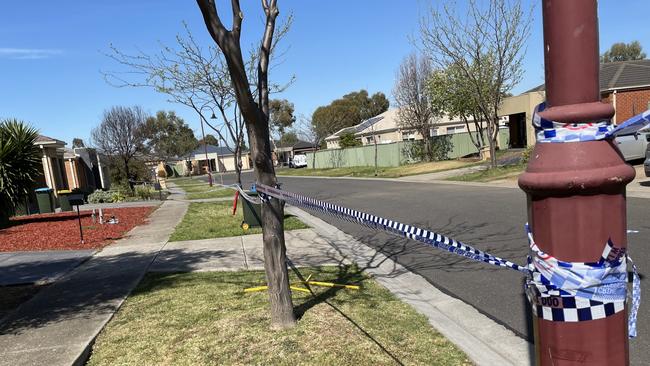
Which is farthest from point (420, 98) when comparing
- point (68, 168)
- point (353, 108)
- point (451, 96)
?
point (353, 108)

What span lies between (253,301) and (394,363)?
6.82 feet

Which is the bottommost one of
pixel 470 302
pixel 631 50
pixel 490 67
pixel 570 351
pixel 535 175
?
pixel 470 302

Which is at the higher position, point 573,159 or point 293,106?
point 293,106

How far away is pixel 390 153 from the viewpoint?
125ft

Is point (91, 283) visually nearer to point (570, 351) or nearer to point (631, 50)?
point (570, 351)

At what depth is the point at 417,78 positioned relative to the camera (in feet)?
116

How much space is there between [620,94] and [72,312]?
29.7 metres

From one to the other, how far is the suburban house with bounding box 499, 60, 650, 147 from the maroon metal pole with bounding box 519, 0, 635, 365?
2420cm

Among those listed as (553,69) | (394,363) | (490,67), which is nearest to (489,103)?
(490,67)

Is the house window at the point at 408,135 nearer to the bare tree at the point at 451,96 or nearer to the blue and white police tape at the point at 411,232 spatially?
the bare tree at the point at 451,96

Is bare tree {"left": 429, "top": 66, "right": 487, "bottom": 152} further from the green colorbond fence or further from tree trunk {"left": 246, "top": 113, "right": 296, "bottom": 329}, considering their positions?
tree trunk {"left": 246, "top": 113, "right": 296, "bottom": 329}

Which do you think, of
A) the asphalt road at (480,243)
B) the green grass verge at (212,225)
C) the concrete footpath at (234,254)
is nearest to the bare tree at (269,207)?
the asphalt road at (480,243)

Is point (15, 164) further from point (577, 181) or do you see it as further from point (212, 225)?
point (577, 181)

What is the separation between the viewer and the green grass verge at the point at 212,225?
1035cm
